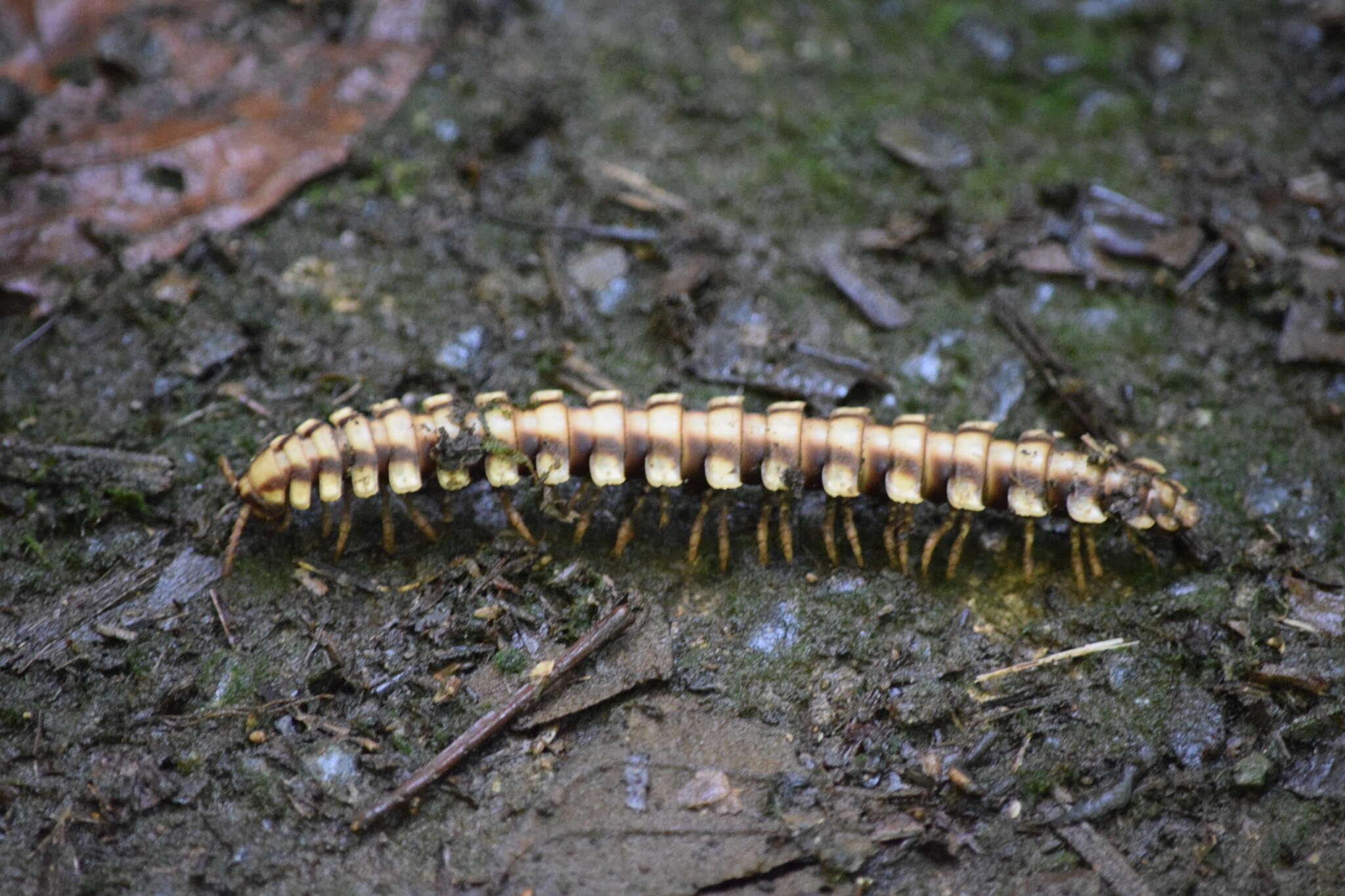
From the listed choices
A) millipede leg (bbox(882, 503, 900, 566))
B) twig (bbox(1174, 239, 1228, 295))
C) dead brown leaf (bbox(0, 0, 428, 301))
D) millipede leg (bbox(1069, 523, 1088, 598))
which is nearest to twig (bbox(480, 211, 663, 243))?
dead brown leaf (bbox(0, 0, 428, 301))

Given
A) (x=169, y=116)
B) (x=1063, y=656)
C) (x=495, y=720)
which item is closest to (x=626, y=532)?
(x=495, y=720)

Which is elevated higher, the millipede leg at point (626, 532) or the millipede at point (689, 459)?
the millipede at point (689, 459)

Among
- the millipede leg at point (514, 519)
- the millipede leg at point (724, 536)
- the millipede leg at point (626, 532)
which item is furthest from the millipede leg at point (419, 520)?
the millipede leg at point (724, 536)

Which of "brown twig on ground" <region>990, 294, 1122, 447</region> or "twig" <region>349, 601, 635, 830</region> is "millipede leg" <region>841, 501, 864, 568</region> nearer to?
"twig" <region>349, 601, 635, 830</region>

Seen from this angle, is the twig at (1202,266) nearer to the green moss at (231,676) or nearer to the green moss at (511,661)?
the green moss at (511,661)

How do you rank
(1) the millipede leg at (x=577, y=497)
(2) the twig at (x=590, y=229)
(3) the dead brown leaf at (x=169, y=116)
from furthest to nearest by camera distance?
(2) the twig at (x=590, y=229), (3) the dead brown leaf at (x=169, y=116), (1) the millipede leg at (x=577, y=497)

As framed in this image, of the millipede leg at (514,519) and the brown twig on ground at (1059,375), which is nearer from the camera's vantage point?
the millipede leg at (514,519)
